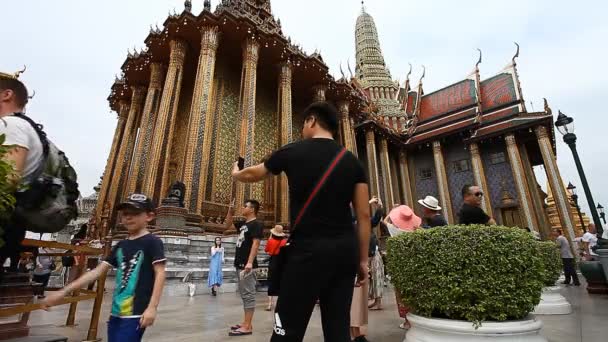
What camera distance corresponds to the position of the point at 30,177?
63.9 inches

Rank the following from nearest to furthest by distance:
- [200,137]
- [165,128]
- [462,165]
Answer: [200,137] < [165,128] < [462,165]

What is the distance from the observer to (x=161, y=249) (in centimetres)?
176

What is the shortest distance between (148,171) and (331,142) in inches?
448

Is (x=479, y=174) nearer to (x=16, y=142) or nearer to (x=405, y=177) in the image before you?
(x=405, y=177)

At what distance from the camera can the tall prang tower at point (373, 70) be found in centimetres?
2738

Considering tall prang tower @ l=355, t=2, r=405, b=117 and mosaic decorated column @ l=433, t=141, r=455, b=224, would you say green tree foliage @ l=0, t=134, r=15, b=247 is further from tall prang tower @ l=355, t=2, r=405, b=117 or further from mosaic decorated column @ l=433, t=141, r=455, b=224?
tall prang tower @ l=355, t=2, r=405, b=117

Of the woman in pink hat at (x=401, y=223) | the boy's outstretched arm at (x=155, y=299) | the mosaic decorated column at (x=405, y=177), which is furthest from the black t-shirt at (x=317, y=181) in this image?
the mosaic decorated column at (x=405, y=177)

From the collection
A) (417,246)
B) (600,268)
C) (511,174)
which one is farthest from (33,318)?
(511,174)

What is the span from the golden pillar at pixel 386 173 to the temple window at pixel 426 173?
8.41 ft

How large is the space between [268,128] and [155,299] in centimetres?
1556

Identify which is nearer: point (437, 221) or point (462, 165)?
point (437, 221)

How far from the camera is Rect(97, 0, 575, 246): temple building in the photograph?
473 inches

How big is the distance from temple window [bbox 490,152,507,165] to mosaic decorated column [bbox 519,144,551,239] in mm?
971

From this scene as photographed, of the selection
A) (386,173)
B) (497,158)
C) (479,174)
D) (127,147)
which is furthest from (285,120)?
(497,158)
